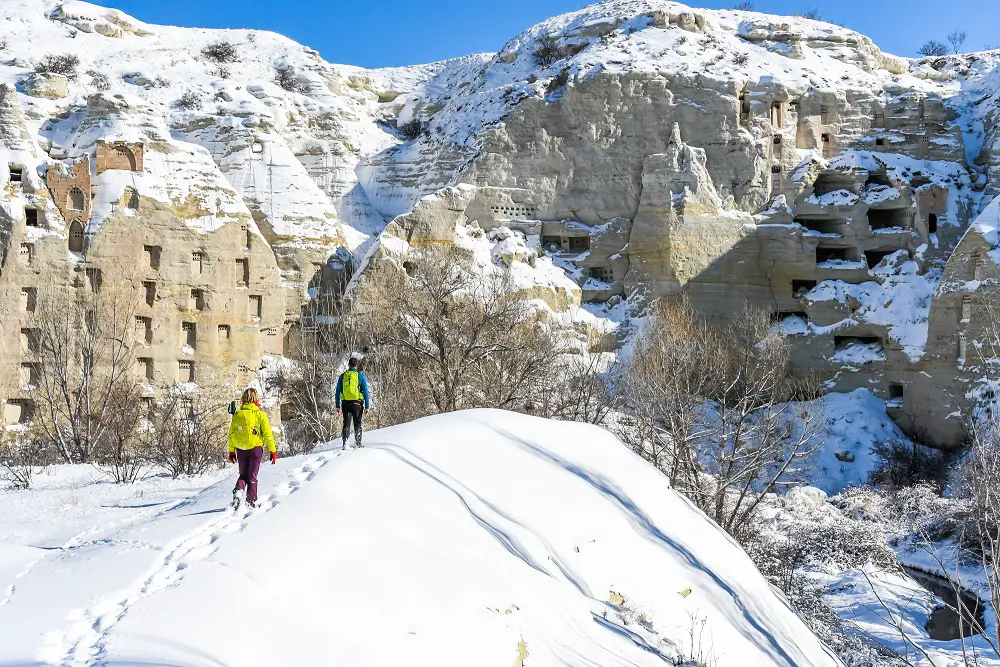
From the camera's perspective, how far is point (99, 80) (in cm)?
4141

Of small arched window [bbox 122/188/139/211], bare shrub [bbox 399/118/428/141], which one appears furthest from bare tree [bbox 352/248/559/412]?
bare shrub [bbox 399/118/428/141]

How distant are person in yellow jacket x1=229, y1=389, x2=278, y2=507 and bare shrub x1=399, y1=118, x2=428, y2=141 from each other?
39.1 m

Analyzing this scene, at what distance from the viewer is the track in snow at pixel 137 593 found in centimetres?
554

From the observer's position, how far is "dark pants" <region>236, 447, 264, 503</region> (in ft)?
28.8

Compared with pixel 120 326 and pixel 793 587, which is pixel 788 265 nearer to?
pixel 793 587

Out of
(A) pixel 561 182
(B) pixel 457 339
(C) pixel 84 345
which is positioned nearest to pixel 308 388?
(B) pixel 457 339

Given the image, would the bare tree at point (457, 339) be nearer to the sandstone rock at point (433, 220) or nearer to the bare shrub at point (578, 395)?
the bare shrub at point (578, 395)

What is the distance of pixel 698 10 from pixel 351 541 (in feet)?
145

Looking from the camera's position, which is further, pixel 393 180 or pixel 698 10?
pixel 698 10

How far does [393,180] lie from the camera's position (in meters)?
42.4

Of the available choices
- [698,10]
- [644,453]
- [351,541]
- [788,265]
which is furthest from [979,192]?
[351,541]

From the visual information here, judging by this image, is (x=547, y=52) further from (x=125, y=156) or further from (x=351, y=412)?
(x=351, y=412)

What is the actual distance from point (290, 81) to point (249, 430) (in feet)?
138

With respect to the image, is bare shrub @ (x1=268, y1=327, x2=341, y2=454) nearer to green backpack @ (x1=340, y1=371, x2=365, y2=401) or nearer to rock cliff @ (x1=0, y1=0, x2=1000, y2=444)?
rock cliff @ (x1=0, y1=0, x2=1000, y2=444)
